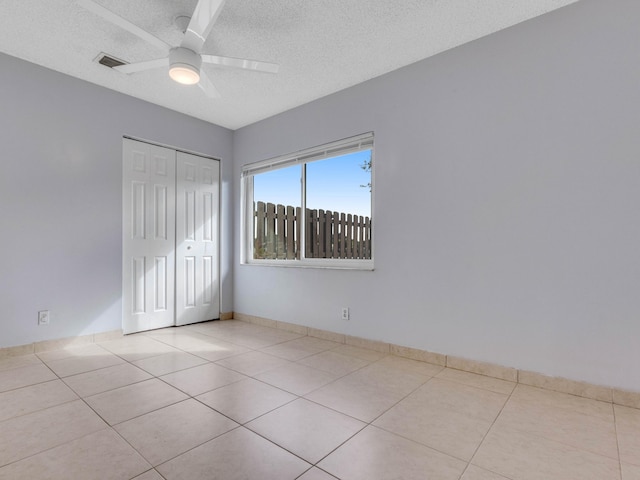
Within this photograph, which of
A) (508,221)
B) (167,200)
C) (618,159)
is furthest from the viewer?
(167,200)

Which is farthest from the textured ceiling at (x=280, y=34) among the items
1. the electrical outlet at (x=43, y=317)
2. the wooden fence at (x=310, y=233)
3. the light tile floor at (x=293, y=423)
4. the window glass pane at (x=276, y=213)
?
the light tile floor at (x=293, y=423)

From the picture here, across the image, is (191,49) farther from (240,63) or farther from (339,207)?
(339,207)

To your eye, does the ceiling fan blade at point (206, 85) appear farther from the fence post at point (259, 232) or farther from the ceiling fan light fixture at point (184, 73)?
the fence post at point (259, 232)

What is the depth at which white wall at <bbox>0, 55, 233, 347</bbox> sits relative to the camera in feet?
9.04

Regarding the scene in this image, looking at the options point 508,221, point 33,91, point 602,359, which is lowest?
point 602,359

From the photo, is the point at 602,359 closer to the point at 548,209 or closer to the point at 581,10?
the point at 548,209

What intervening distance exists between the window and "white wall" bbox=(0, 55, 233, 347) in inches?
58.3

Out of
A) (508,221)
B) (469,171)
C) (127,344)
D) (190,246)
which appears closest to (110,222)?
(190,246)

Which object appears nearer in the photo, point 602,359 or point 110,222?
point 602,359

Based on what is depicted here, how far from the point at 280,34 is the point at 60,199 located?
98.4 inches

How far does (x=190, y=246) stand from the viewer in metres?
4.03

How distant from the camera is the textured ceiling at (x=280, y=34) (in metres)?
2.18

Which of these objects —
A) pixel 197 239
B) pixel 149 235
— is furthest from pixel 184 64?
pixel 197 239

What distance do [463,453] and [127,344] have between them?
3.04m
